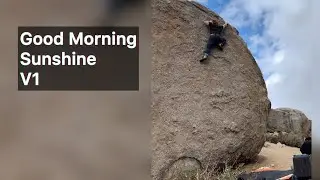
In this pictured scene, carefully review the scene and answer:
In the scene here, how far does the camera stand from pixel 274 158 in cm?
895

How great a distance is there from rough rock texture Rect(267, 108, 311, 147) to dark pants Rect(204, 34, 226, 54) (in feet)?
11.3

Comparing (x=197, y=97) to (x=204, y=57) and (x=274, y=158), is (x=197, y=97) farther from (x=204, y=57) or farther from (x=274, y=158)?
(x=274, y=158)

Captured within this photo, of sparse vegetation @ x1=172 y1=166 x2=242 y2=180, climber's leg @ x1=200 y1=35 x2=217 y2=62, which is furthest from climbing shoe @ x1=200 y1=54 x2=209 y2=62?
sparse vegetation @ x1=172 y1=166 x2=242 y2=180

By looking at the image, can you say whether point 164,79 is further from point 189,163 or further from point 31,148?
point 31,148

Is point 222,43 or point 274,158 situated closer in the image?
point 222,43

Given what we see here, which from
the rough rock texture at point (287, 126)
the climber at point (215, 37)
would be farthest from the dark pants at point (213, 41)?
the rough rock texture at point (287, 126)

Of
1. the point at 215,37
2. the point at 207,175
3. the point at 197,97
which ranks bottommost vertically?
the point at 207,175

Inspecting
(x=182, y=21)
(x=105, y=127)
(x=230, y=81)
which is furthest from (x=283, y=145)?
(x=105, y=127)

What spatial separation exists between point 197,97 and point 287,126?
16.6ft

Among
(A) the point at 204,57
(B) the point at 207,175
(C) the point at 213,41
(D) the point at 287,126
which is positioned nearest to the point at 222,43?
(C) the point at 213,41

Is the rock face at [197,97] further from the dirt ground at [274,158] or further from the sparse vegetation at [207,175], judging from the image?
the dirt ground at [274,158]

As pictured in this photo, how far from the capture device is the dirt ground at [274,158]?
27.3 feet

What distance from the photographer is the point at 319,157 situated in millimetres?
1505

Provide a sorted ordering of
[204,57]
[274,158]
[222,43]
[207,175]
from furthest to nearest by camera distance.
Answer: [274,158]
[222,43]
[204,57]
[207,175]
